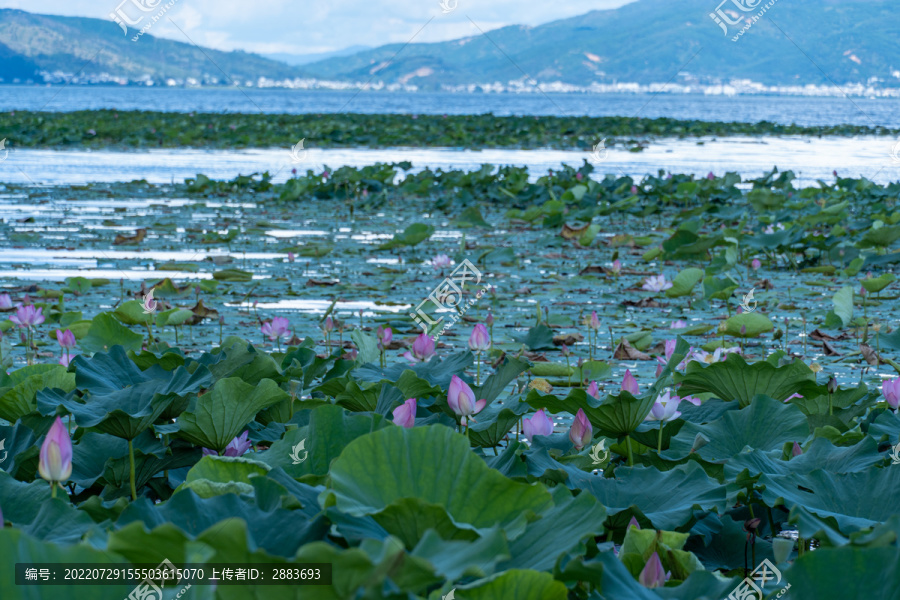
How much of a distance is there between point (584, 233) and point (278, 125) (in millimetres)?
20640

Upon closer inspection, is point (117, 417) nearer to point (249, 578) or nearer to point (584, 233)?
point (249, 578)

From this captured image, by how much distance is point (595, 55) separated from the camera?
13438 cm

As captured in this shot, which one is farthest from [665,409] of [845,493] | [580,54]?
[580,54]

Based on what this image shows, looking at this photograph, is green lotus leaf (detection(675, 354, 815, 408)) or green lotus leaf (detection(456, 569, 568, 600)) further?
green lotus leaf (detection(675, 354, 815, 408))

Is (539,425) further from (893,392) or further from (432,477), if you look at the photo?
(893,392)

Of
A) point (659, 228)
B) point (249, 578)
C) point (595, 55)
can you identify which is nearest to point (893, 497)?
point (249, 578)

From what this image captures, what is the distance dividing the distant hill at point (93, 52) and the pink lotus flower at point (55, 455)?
62.7 meters

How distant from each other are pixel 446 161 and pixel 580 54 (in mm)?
122460

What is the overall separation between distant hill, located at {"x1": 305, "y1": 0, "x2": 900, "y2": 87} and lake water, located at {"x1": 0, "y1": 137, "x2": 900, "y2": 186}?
7659 cm

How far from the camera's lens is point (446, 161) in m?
18.1

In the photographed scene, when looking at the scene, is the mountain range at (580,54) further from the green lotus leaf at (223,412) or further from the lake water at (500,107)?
the green lotus leaf at (223,412)

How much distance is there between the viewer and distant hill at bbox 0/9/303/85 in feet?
245
